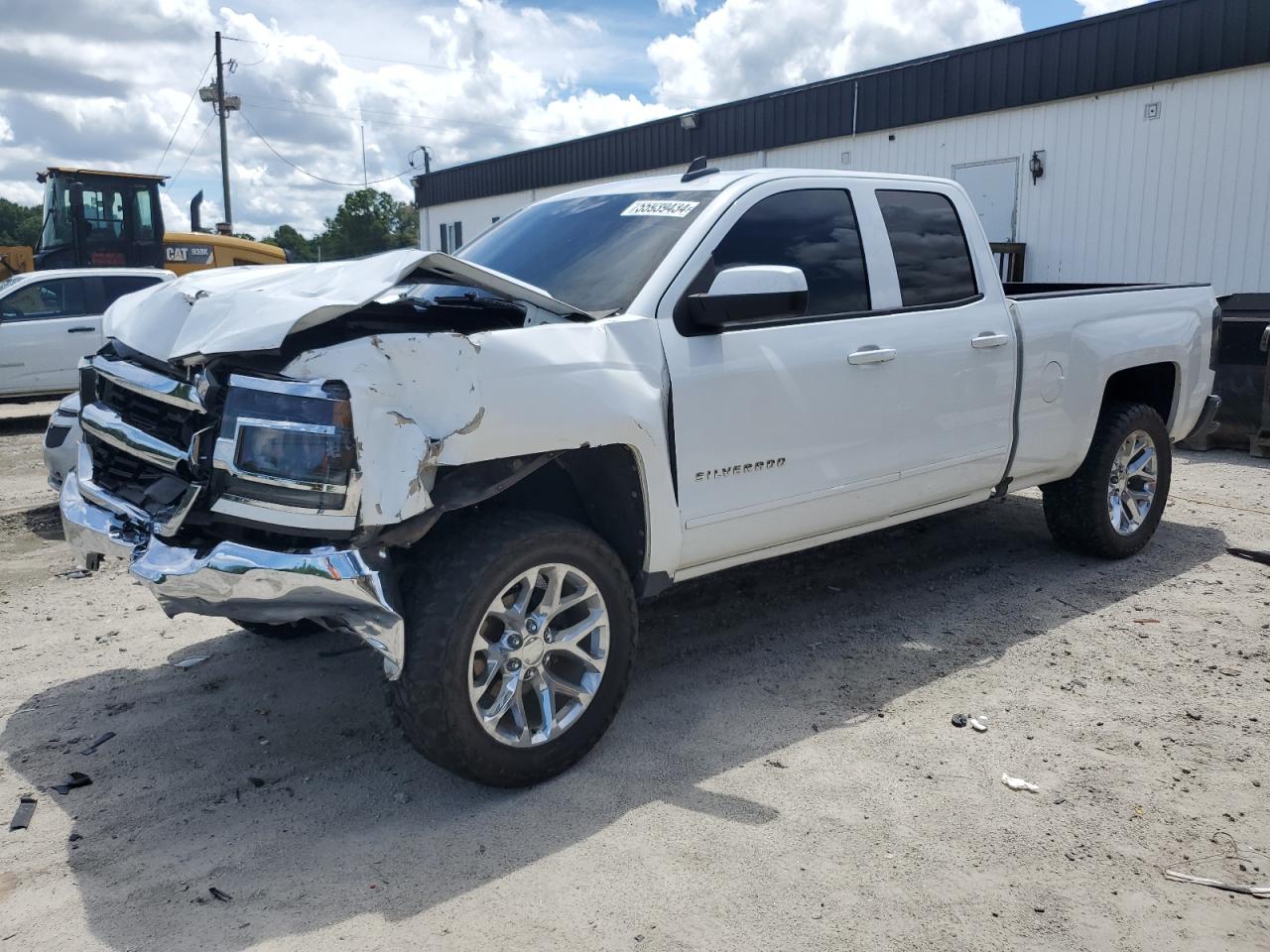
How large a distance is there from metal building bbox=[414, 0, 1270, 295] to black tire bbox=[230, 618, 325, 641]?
13.0m

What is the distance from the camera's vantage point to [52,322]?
12.3 metres

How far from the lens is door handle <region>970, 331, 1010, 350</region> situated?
15.5 ft

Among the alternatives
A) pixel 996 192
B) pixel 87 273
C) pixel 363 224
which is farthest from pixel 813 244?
pixel 363 224

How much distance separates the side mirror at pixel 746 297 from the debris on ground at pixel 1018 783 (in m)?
1.77

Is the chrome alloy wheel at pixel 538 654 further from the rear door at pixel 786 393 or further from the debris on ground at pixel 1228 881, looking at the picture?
the debris on ground at pixel 1228 881

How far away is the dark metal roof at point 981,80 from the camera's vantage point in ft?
43.8

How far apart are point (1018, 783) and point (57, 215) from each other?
17107mm

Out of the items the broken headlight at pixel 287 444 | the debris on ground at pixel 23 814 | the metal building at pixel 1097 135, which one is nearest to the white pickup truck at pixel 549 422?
the broken headlight at pixel 287 444

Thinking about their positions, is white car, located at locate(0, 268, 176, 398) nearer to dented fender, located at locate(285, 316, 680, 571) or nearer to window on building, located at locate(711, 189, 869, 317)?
window on building, located at locate(711, 189, 869, 317)

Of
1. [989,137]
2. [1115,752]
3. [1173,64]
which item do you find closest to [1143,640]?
[1115,752]

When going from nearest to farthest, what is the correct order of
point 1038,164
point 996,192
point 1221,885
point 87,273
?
point 1221,885 < point 87,273 < point 1038,164 < point 996,192

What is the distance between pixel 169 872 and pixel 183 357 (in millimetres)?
1504

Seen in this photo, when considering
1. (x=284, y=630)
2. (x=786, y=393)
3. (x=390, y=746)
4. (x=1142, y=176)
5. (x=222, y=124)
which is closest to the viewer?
(x=390, y=746)

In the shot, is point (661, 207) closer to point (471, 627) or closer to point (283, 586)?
point (471, 627)
